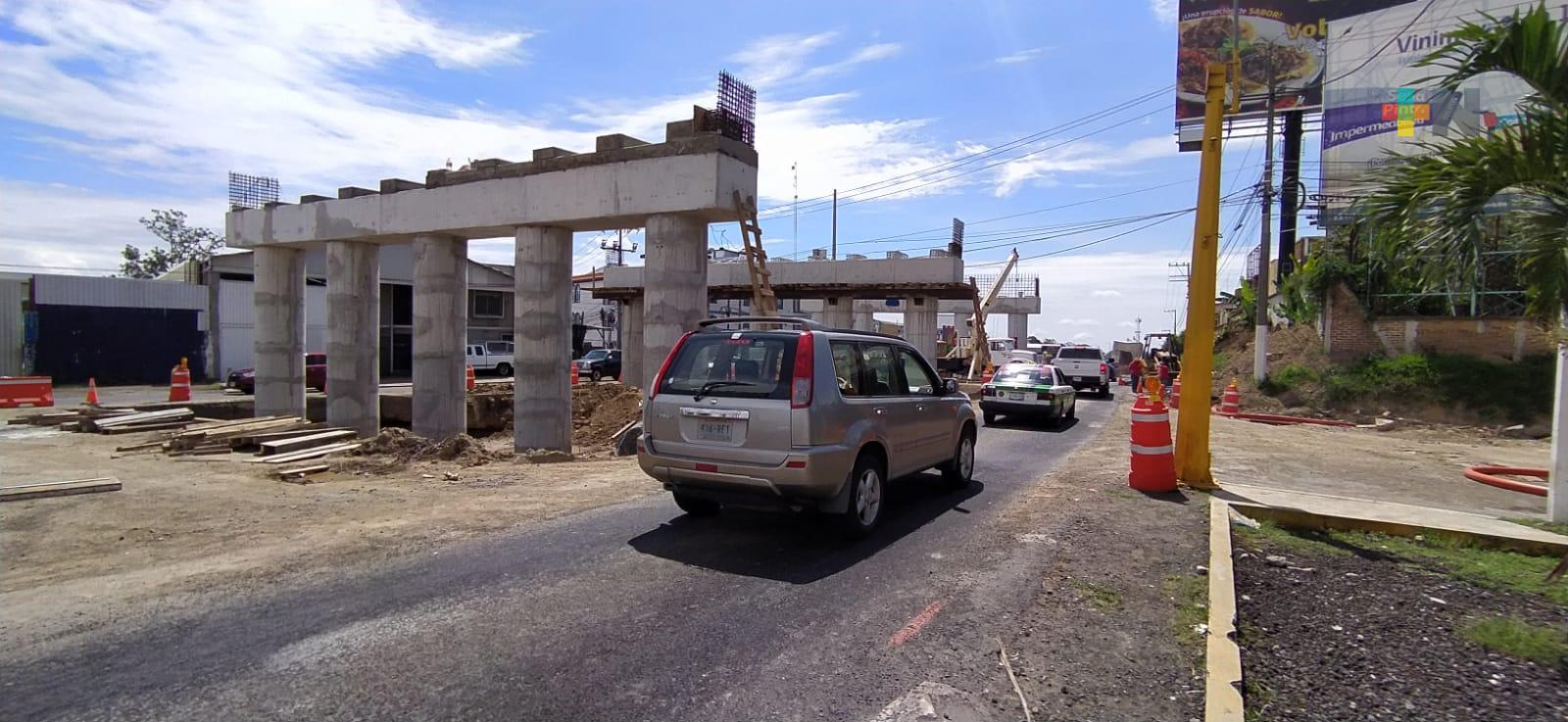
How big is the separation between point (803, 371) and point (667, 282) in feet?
24.9

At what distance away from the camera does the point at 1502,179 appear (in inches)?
209

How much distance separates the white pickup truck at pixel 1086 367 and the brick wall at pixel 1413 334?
23.7ft

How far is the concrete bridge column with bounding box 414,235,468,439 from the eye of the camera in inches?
635

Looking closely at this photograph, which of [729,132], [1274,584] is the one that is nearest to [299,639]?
[1274,584]

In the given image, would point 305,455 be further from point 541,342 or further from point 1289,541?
point 1289,541

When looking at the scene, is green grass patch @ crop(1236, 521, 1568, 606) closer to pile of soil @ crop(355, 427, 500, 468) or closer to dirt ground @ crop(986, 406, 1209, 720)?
dirt ground @ crop(986, 406, 1209, 720)

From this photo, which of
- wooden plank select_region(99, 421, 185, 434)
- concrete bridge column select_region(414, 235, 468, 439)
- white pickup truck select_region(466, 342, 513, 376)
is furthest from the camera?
white pickup truck select_region(466, 342, 513, 376)

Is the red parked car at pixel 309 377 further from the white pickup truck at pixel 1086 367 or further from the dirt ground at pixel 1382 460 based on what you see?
the dirt ground at pixel 1382 460

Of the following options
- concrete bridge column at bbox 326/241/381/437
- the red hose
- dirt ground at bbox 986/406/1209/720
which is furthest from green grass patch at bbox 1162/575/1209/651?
concrete bridge column at bbox 326/241/381/437

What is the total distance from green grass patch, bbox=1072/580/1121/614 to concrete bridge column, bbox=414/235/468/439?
544 inches

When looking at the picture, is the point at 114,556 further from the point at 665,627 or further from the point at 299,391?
the point at 299,391

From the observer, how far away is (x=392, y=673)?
3754 mm

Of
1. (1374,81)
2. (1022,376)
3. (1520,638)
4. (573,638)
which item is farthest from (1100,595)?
(1374,81)

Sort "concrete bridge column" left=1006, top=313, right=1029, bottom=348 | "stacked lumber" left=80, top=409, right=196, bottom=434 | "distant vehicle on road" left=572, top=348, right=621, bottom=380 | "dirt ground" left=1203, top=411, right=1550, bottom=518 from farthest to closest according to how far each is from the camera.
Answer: "concrete bridge column" left=1006, top=313, right=1029, bottom=348, "distant vehicle on road" left=572, top=348, right=621, bottom=380, "stacked lumber" left=80, top=409, right=196, bottom=434, "dirt ground" left=1203, top=411, right=1550, bottom=518
